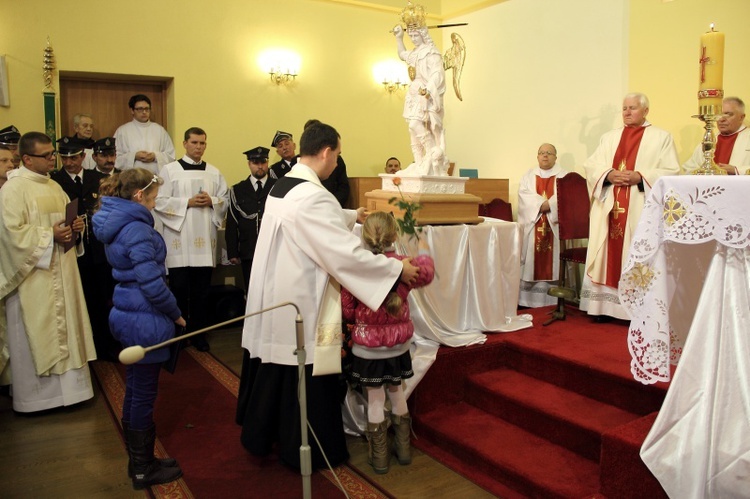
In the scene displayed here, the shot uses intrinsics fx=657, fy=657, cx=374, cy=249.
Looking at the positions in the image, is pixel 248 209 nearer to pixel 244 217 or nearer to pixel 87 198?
pixel 244 217

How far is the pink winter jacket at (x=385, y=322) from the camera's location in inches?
128

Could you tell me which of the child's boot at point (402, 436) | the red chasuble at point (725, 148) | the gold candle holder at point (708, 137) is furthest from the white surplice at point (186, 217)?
the red chasuble at point (725, 148)

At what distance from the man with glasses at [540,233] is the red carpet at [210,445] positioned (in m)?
3.08

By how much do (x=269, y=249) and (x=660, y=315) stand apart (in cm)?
181

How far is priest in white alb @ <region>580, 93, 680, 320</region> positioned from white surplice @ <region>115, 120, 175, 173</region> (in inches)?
162

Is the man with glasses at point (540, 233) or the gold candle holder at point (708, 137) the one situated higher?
the gold candle holder at point (708, 137)

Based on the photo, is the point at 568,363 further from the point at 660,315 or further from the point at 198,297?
the point at 198,297

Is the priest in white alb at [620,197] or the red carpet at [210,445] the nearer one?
the red carpet at [210,445]

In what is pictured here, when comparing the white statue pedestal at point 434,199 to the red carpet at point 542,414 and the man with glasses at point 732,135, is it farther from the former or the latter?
the man with glasses at point 732,135

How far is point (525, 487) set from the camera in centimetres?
319

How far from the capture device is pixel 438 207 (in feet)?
14.8

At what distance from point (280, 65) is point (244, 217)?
7.96ft

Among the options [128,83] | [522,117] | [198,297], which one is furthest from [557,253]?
[128,83]

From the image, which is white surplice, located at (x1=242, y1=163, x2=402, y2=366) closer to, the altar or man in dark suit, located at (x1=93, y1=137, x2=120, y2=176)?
the altar
